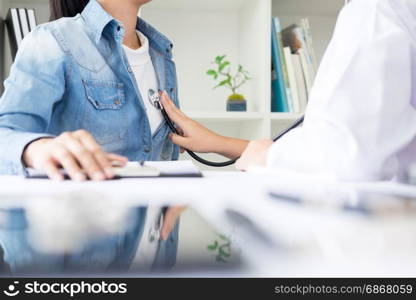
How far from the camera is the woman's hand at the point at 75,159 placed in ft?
2.03

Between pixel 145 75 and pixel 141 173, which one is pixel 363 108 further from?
pixel 145 75

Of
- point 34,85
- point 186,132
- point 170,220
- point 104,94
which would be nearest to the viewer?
point 170,220

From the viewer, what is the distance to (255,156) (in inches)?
35.2

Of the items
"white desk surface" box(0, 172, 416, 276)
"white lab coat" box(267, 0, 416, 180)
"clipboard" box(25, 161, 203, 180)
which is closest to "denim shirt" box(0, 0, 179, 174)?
"clipboard" box(25, 161, 203, 180)

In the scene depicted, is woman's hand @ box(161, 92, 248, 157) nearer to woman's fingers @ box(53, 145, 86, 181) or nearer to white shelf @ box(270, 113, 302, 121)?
white shelf @ box(270, 113, 302, 121)

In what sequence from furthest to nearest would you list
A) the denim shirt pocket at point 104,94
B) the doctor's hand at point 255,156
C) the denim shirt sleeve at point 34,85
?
the denim shirt pocket at point 104,94, the denim shirt sleeve at point 34,85, the doctor's hand at point 255,156

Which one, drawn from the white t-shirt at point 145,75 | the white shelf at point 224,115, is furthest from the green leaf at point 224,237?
the white shelf at point 224,115

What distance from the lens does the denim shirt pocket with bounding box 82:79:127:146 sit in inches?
47.4

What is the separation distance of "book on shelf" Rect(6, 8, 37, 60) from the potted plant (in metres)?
0.70

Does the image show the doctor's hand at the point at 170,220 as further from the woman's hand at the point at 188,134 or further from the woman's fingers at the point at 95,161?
the woman's hand at the point at 188,134

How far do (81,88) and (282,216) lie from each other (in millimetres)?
929

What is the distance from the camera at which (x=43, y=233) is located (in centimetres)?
27

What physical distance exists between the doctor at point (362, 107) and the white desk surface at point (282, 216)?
0.06 metres

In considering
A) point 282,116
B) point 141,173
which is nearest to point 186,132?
point 282,116
